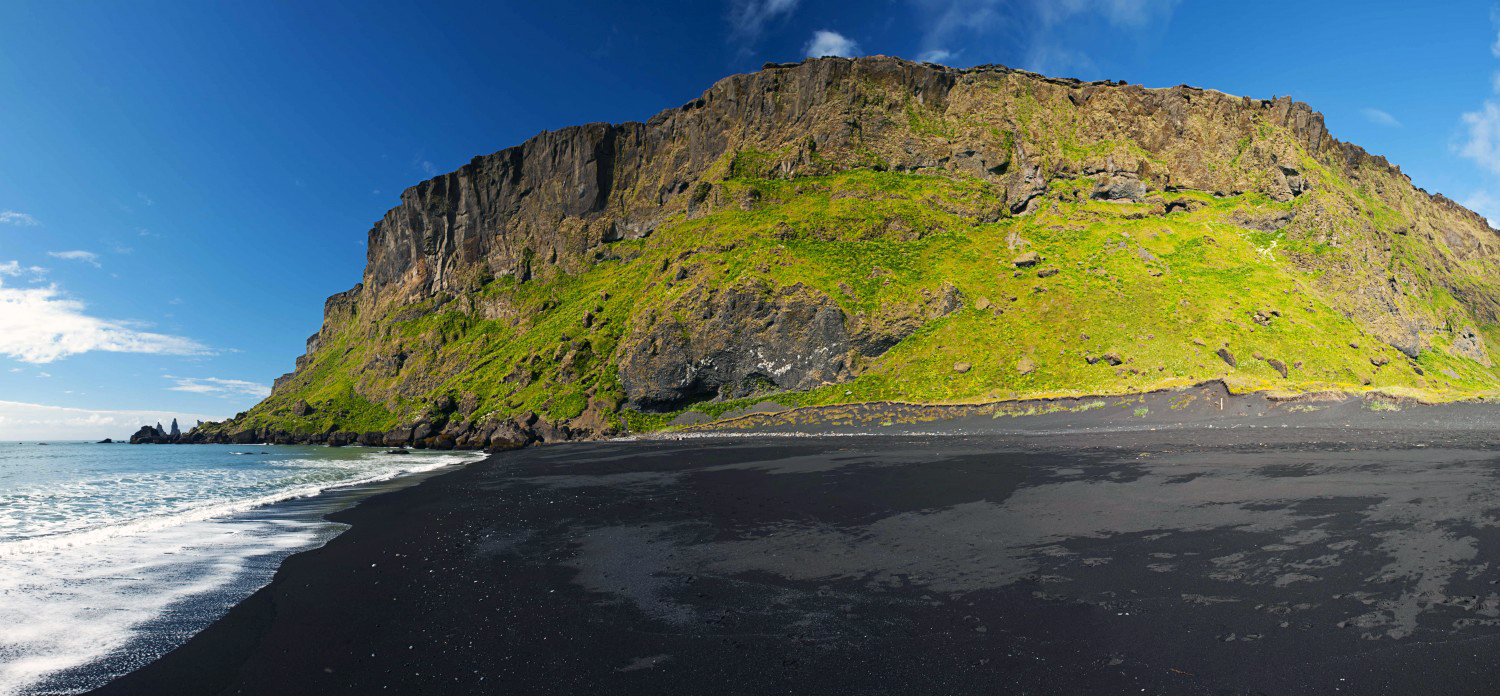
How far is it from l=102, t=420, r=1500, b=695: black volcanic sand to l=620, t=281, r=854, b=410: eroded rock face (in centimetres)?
3973

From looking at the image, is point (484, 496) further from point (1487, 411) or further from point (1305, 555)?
point (1487, 411)

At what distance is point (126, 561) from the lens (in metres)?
12.2

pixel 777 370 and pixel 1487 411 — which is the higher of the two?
pixel 777 370

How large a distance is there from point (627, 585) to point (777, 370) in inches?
1893

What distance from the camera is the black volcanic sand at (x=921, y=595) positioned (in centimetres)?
612

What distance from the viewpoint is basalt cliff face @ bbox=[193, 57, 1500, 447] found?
174 ft

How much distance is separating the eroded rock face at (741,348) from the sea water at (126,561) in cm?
3384

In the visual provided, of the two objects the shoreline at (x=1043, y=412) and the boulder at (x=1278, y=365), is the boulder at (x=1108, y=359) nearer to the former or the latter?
the shoreline at (x=1043, y=412)

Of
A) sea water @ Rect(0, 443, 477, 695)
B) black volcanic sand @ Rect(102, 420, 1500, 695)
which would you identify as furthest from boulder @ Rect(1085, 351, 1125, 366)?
sea water @ Rect(0, 443, 477, 695)

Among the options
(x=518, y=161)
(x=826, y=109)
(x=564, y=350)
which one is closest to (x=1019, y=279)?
(x=826, y=109)

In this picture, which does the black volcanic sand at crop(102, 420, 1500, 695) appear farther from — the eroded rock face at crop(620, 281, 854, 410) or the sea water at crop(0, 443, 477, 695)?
the eroded rock face at crop(620, 281, 854, 410)

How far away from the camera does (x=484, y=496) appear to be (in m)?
20.8

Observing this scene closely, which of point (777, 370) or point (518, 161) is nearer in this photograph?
point (777, 370)

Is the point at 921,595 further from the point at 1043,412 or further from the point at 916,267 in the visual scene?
the point at 916,267
